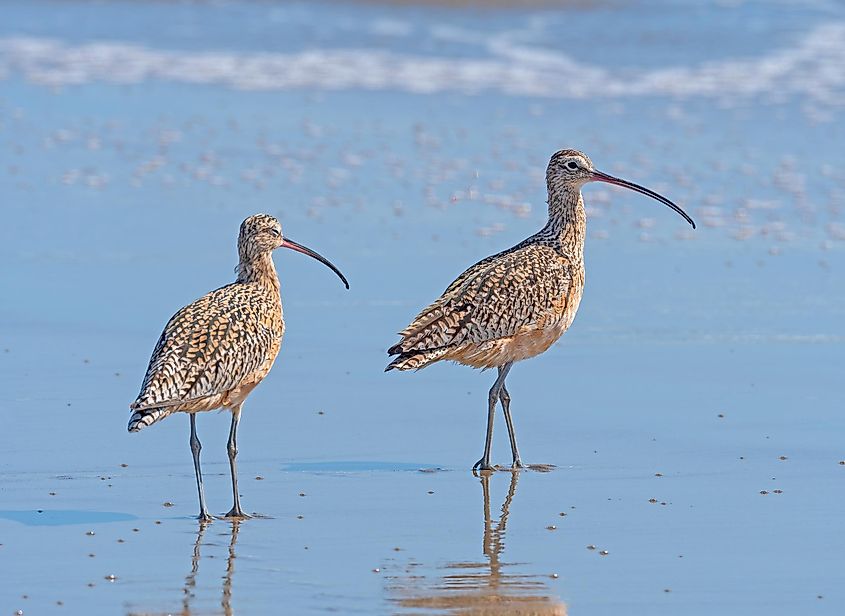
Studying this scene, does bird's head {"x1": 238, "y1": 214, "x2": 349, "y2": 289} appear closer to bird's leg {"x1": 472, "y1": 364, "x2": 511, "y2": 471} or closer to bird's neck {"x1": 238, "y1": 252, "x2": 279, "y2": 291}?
bird's neck {"x1": 238, "y1": 252, "x2": 279, "y2": 291}

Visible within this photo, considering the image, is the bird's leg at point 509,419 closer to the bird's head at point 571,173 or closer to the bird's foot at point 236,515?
the bird's head at point 571,173

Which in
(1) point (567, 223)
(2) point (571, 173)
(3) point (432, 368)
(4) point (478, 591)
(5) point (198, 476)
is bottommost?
(4) point (478, 591)

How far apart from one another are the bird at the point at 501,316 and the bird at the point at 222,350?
71cm

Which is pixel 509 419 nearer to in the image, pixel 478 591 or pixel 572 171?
pixel 572 171

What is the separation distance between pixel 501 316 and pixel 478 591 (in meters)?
2.37

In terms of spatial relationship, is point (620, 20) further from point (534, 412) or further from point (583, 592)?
point (583, 592)

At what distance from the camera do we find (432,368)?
957 centimetres

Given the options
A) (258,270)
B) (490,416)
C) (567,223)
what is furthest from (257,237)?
(567,223)

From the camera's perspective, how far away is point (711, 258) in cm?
1221

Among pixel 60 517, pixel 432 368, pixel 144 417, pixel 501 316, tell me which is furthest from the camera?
pixel 432 368

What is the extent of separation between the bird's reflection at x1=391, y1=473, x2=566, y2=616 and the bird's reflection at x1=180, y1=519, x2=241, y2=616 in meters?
0.57

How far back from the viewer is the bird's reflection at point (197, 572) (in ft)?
19.0

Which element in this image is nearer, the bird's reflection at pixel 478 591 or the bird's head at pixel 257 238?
the bird's reflection at pixel 478 591

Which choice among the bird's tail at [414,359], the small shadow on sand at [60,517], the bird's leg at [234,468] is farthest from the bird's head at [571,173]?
the small shadow on sand at [60,517]
